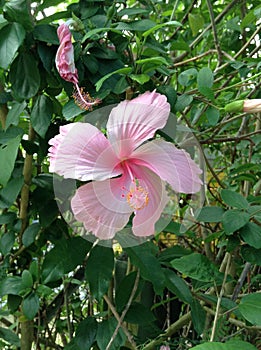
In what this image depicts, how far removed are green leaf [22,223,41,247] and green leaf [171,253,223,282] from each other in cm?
29

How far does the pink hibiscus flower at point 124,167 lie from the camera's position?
0.54 metres

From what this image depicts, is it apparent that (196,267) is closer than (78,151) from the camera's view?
No

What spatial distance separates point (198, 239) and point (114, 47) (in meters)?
0.81

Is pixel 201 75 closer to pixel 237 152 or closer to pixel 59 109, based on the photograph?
pixel 59 109

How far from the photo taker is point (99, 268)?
31.7 inches

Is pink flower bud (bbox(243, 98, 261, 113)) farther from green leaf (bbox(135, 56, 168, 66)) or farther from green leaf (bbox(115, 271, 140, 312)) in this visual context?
green leaf (bbox(115, 271, 140, 312))

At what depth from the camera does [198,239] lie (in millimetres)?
1429

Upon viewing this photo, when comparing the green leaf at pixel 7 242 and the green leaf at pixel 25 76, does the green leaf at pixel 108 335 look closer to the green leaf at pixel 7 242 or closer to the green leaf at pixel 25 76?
the green leaf at pixel 7 242

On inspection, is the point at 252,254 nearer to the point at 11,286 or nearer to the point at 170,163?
the point at 170,163

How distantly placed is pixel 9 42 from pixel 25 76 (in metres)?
0.07

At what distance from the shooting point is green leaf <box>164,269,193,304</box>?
0.85 meters

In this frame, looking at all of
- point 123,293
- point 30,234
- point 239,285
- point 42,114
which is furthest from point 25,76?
point 239,285

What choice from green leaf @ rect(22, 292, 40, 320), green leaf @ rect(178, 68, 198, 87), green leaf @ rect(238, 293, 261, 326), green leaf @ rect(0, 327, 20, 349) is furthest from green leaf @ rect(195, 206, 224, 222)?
green leaf @ rect(0, 327, 20, 349)

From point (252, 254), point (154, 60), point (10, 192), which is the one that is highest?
point (154, 60)
